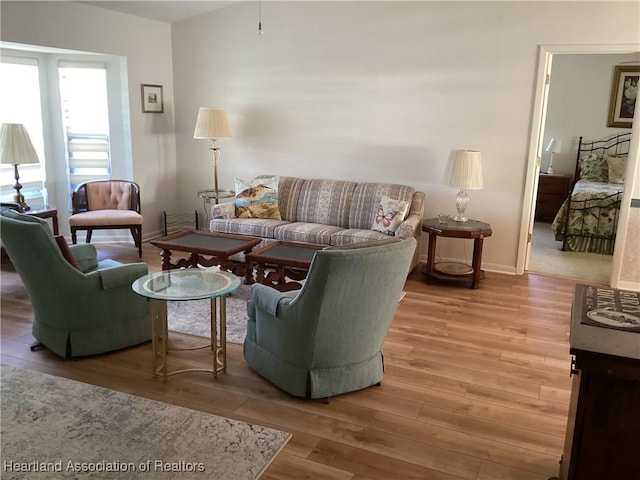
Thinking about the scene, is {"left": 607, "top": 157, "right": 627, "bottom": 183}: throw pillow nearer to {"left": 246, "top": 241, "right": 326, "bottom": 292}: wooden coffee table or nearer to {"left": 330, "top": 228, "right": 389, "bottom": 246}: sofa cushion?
{"left": 330, "top": 228, "right": 389, "bottom": 246}: sofa cushion

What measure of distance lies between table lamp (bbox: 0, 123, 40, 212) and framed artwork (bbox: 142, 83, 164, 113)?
1.49 metres

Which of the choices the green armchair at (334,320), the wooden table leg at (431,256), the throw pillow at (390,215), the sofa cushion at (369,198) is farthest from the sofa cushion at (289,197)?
the green armchair at (334,320)

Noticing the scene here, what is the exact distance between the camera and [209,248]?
4441mm

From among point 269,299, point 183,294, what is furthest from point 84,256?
point 269,299

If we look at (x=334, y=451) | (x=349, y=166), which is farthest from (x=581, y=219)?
(x=334, y=451)

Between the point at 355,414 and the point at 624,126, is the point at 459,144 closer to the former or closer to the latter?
the point at 355,414

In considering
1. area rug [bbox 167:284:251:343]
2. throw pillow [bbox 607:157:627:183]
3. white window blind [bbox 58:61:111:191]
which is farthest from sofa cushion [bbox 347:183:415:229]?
throw pillow [bbox 607:157:627:183]

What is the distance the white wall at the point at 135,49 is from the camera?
197 inches

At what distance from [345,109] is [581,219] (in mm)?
3135

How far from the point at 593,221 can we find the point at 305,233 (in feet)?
11.8

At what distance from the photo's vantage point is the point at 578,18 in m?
4.78

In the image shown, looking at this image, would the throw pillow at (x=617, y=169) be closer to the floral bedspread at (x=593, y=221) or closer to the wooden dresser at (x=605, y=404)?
the floral bedspread at (x=593, y=221)

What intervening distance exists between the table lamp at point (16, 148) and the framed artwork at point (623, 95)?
7.64 metres

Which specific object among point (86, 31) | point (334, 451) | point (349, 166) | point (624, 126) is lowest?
point (334, 451)
